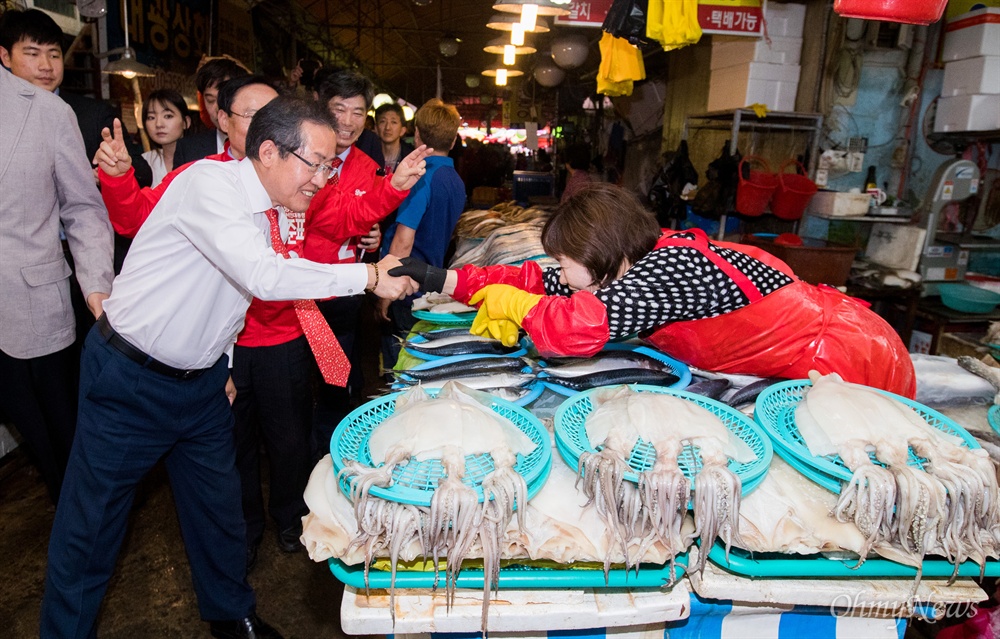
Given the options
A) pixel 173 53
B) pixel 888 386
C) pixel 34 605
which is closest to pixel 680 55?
pixel 173 53

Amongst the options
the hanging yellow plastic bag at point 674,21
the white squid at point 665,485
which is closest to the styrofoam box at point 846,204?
the hanging yellow plastic bag at point 674,21

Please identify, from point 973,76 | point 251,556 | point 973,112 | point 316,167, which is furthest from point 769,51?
point 251,556

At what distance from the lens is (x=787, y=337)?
226 centimetres

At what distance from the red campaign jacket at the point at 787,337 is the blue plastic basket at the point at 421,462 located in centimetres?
35

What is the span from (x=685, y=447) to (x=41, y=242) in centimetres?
279

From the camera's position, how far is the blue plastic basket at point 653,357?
7.34 ft

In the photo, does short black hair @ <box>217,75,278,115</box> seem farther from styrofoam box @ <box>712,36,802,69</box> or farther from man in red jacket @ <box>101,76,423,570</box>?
styrofoam box @ <box>712,36,802,69</box>

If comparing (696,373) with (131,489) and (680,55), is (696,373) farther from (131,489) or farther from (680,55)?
(680,55)

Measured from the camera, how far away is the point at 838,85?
248 inches

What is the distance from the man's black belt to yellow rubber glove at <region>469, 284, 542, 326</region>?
1103mm

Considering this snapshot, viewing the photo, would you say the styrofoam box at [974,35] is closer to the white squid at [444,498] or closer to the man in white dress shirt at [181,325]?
the man in white dress shirt at [181,325]

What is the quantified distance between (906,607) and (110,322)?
103 inches

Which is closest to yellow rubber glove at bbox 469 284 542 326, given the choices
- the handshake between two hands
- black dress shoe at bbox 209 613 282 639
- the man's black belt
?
the handshake between two hands

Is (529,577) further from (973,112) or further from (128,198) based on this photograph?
(973,112)
